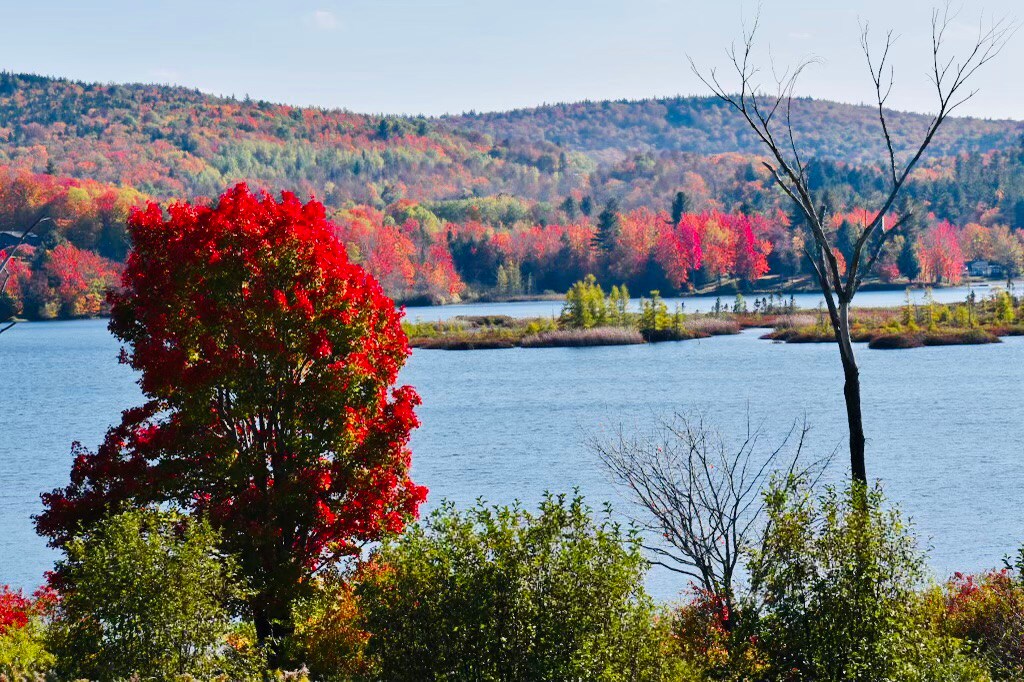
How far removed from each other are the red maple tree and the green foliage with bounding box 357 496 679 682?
479cm

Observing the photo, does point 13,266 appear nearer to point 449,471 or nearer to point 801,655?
point 449,471

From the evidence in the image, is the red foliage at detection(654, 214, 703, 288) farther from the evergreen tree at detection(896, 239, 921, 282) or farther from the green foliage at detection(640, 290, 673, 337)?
the green foliage at detection(640, 290, 673, 337)

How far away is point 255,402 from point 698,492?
644 centimetres

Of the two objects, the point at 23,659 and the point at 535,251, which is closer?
the point at 23,659

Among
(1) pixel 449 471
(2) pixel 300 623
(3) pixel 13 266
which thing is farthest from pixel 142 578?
(3) pixel 13 266

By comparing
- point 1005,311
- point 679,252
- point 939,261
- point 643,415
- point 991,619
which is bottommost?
point 643,415

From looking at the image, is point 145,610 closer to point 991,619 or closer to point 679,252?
point 991,619

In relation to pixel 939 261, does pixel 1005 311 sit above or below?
below

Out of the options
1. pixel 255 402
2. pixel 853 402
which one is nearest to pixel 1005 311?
pixel 853 402

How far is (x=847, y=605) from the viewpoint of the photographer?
10.7 metres

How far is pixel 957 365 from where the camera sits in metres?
63.3

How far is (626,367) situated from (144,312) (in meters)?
55.6

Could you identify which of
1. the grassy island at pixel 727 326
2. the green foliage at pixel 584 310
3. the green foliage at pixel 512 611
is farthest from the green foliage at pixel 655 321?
the green foliage at pixel 512 611

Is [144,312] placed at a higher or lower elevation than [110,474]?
higher
